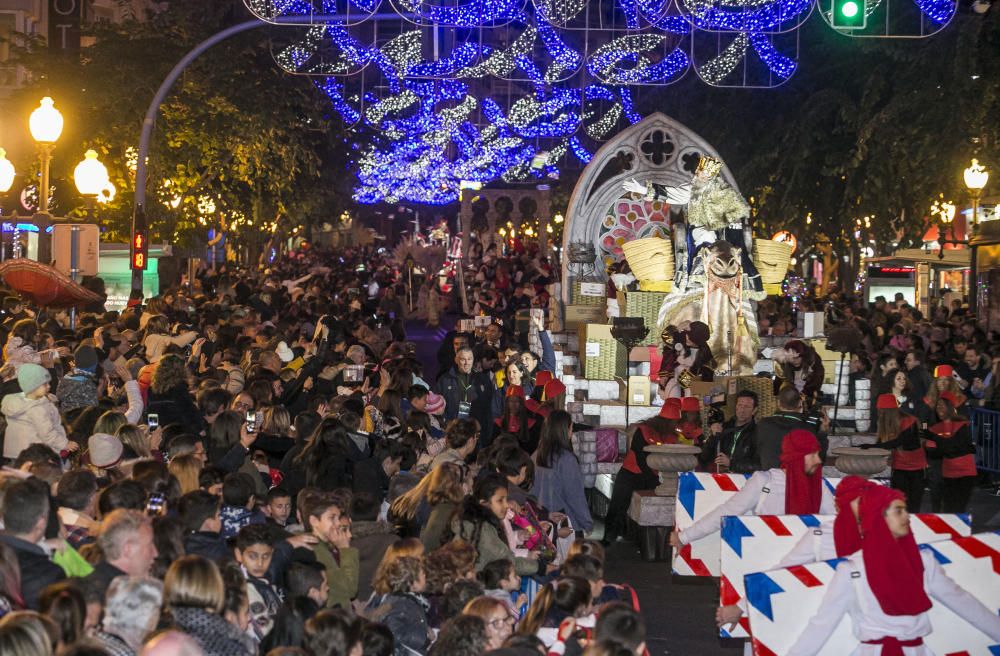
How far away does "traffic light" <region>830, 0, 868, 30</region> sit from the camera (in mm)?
16297

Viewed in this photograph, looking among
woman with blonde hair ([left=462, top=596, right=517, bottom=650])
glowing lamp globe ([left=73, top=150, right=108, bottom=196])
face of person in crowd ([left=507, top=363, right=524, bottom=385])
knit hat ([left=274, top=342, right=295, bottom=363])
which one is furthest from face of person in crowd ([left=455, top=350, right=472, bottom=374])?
woman with blonde hair ([left=462, top=596, right=517, bottom=650])

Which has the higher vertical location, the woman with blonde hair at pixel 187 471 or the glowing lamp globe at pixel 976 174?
the glowing lamp globe at pixel 976 174

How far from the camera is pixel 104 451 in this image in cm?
969

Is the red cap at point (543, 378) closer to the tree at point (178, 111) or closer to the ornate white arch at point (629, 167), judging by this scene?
the ornate white arch at point (629, 167)

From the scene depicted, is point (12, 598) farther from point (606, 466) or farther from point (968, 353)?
point (968, 353)

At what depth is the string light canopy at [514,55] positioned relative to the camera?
1858 centimetres

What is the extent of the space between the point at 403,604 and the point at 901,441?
852 centimetres

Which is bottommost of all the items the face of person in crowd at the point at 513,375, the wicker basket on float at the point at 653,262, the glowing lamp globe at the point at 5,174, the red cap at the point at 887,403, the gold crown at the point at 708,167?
the red cap at the point at 887,403

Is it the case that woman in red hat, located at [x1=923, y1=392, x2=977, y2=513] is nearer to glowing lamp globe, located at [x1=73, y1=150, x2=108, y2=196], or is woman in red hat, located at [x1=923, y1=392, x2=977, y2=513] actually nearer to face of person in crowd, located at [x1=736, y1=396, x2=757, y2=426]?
face of person in crowd, located at [x1=736, y1=396, x2=757, y2=426]

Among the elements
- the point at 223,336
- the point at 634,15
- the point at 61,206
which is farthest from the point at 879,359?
the point at 61,206

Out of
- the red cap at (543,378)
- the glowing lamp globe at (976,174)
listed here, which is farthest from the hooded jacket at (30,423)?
the glowing lamp globe at (976,174)

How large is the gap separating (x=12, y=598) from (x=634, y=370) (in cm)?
1469

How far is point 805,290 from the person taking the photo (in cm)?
4425

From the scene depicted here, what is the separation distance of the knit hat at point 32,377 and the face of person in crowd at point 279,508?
2.49 metres
